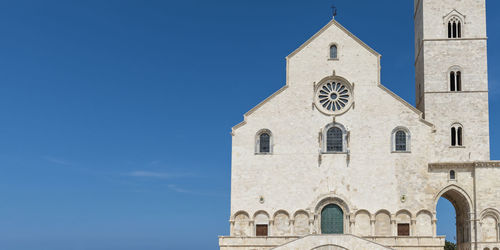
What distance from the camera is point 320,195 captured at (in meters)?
36.4

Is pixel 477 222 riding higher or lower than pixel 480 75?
lower

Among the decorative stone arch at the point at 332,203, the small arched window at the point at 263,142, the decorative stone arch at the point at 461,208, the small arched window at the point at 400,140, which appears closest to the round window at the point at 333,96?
the small arched window at the point at 400,140

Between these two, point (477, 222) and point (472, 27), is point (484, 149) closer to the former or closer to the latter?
point (477, 222)

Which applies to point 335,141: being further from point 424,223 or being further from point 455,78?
point 455,78

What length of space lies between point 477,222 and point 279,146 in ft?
42.4

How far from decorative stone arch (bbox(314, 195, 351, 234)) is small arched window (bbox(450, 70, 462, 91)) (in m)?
10.8

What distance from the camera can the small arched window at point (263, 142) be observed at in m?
37.6

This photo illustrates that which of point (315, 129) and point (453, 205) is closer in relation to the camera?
point (315, 129)

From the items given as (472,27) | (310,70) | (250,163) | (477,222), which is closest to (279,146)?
(250,163)

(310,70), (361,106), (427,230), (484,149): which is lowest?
(427,230)

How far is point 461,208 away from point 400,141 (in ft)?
21.6

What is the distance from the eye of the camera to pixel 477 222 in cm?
3534

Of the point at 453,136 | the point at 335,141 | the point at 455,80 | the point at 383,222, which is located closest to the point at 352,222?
the point at 383,222

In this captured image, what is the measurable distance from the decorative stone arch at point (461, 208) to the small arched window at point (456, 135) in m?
3.20
